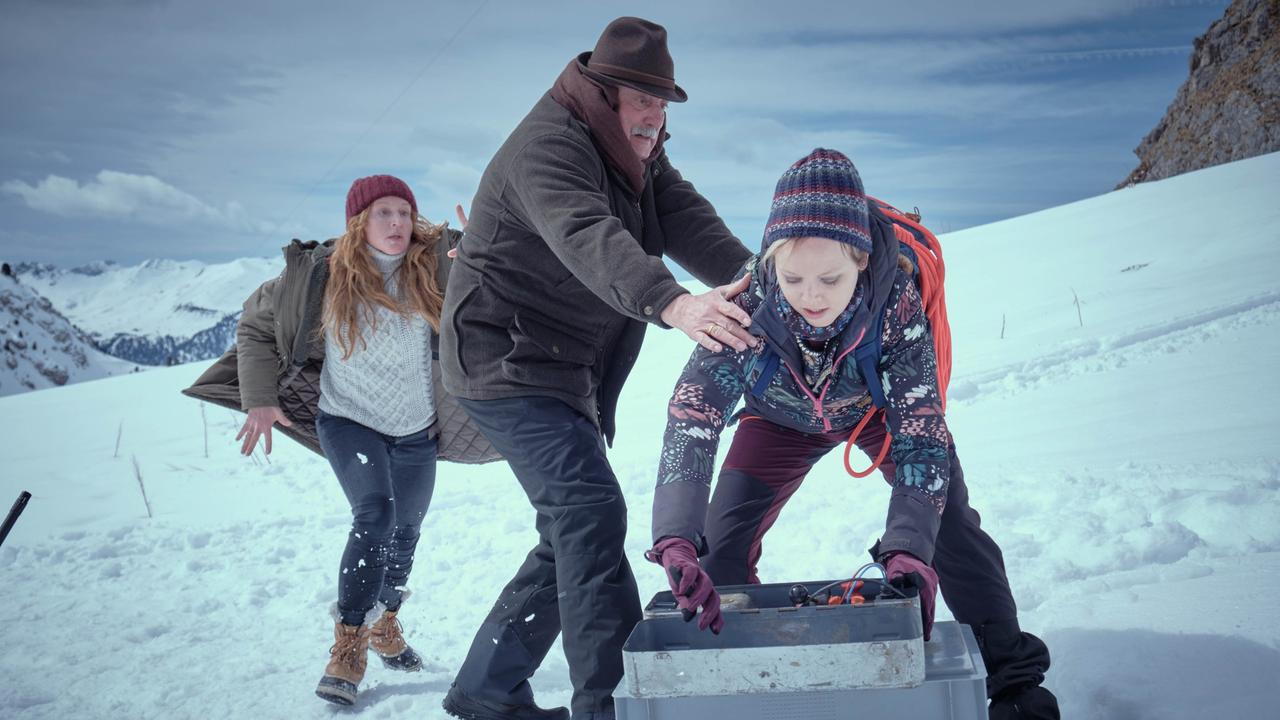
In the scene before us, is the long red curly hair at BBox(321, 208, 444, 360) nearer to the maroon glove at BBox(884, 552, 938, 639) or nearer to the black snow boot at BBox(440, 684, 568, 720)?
the black snow boot at BBox(440, 684, 568, 720)

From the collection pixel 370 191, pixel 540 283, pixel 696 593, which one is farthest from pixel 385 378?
pixel 696 593

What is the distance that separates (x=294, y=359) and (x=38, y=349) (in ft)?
226

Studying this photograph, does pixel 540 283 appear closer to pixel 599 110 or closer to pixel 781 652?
pixel 599 110

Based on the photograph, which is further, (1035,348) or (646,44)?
(1035,348)

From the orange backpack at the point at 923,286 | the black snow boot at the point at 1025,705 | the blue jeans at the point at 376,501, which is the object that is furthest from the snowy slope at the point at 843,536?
the orange backpack at the point at 923,286

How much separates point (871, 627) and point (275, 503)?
5.87 meters

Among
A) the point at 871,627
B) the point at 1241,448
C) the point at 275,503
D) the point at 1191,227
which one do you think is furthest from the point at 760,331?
the point at 1191,227

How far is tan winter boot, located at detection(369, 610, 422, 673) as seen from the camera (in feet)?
12.4

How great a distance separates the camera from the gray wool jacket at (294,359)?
12.1 ft

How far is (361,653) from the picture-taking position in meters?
3.54

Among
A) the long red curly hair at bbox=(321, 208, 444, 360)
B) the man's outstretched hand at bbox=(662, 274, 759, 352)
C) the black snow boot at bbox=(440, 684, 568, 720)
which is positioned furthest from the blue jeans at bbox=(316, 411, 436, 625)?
the man's outstretched hand at bbox=(662, 274, 759, 352)

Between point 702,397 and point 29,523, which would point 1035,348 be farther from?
point 29,523

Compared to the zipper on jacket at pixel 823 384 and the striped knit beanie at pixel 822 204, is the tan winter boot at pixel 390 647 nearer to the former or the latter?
the zipper on jacket at pixel 823 384

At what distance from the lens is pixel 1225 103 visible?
39.7 metres
